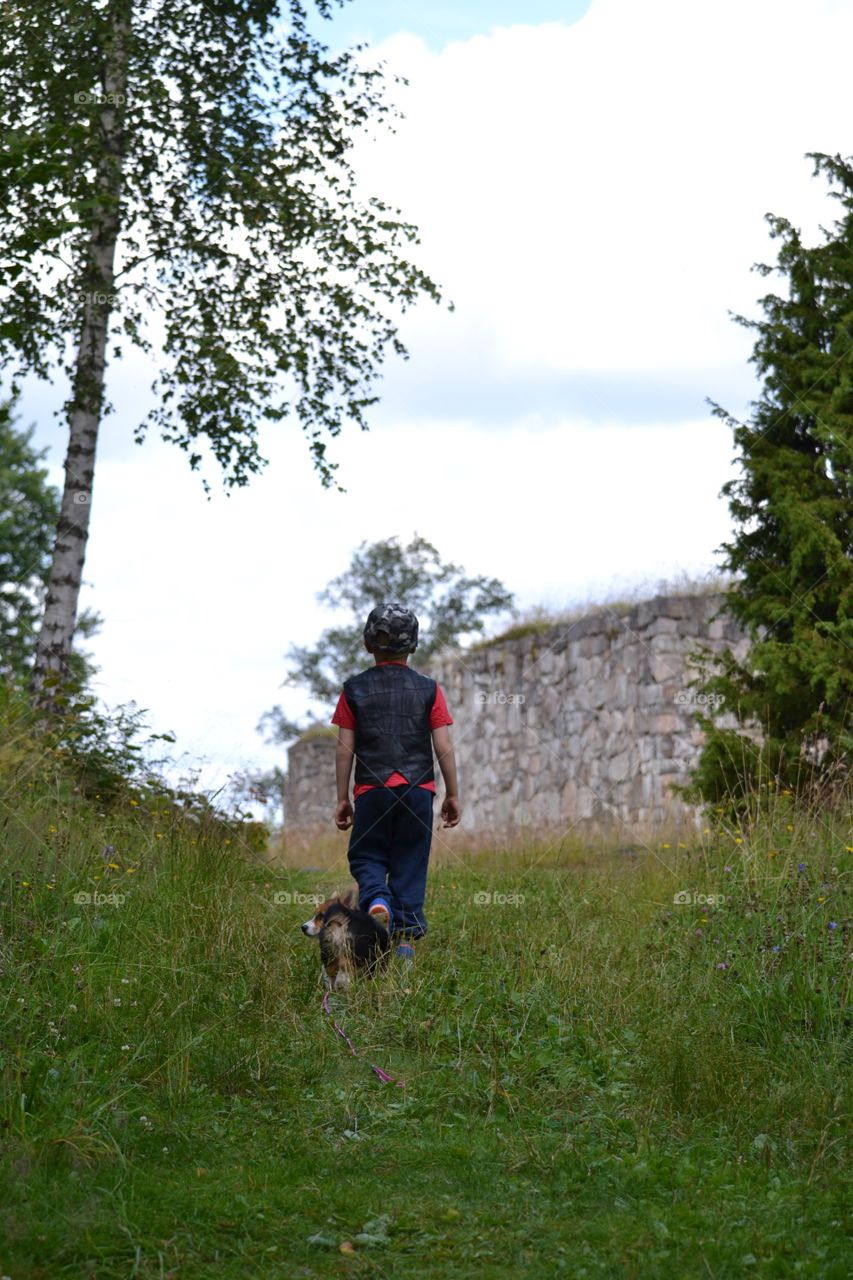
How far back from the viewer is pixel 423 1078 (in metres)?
5.07

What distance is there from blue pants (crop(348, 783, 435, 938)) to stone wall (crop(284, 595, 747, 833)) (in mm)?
5784

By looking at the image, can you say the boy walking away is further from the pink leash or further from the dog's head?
the pink leash

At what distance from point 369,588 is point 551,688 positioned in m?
13.2

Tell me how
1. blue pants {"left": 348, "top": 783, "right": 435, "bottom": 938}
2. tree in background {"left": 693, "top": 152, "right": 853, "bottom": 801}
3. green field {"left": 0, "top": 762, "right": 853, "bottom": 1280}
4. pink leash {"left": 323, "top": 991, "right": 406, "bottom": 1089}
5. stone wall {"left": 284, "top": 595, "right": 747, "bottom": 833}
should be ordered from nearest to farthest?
green field {"left": 0, "top": 762, "right": 853, "bottom": 1280}
pink leash {"left": 323, "top": 991, "right": 406, "bottom": 1089}
blue pants {"left": 348, "top": 783, "right": 435, "bottom": 938}
tree in background {"left": 693, "top": 152, "right": 853, "bottom": 801}
stone wall {"left": 284, "top": 595, "right": 747, "bottom": 833}

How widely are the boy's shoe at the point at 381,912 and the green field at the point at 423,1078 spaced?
0.31 m

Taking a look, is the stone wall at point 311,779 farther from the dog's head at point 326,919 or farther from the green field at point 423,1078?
the dog's head at point 326,919

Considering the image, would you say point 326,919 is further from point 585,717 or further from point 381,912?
point 585,717

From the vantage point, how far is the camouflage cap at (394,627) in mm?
6539

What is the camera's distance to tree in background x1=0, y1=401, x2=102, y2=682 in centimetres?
2662

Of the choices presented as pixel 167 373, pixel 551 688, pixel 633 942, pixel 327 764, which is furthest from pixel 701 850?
pixel 327 764

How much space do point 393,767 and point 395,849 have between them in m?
0.43

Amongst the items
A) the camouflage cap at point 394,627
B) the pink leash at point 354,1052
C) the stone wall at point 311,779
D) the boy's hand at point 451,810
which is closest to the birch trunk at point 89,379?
the camouflage cap at point 394,627

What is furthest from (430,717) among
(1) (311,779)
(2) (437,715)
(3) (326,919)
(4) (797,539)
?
(1) (311,779)

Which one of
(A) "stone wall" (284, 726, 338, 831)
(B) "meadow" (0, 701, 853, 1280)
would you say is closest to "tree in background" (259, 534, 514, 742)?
(A) "stone wall" (284, 726, 338, 831)
